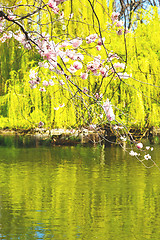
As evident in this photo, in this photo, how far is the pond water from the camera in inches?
293

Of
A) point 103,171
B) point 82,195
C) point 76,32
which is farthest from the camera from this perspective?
point 76,32

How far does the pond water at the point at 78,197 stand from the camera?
7.45 metres

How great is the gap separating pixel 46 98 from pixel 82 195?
26.6ft

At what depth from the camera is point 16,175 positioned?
12.8 metres

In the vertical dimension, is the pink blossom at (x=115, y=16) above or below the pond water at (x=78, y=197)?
above

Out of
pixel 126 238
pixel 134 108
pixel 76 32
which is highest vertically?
pixel 76 32

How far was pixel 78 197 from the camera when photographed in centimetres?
1003

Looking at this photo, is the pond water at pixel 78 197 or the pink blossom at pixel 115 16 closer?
the pink blossom at pixel 115 16

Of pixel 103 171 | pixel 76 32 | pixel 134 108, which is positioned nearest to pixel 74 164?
pixel 103 171

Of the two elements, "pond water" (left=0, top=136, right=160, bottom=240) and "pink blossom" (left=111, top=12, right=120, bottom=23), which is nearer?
"pink blossom" (left=111, top=12, right=120, bottom=23)

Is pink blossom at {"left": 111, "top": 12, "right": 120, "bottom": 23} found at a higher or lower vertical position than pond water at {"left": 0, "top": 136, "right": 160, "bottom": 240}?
higher

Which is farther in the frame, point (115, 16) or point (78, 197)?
point (78, 197)

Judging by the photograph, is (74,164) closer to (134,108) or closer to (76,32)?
(134,108)

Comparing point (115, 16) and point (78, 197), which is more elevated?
point (115, 16)
